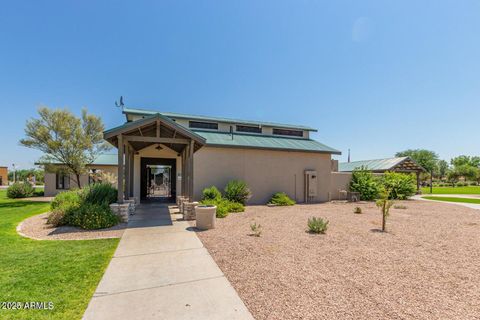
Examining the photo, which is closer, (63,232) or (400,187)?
(63,232)

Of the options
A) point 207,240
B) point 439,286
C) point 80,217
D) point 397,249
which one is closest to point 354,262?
point 439,286

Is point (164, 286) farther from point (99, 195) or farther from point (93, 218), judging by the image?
point (99, 195)

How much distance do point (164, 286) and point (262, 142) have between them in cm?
1387

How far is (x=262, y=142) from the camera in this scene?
1716 centimetres

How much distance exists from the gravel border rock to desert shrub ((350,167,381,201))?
1735cm

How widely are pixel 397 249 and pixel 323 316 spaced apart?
4315 mm

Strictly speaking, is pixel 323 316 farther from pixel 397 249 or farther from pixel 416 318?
pixel 397 249

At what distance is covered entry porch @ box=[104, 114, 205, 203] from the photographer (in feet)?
30.6

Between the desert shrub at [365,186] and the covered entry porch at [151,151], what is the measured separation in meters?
14.0

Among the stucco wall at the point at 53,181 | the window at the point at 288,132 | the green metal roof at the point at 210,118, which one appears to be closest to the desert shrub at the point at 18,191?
the stucco wall at the point at 53,181

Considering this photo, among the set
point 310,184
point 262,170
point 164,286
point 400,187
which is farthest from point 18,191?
point 400,187

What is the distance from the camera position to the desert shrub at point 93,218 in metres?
8.22

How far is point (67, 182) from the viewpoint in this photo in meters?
23.2

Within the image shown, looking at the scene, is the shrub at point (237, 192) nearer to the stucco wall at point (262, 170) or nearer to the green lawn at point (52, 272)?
the stucco wall at point (262, 170)
